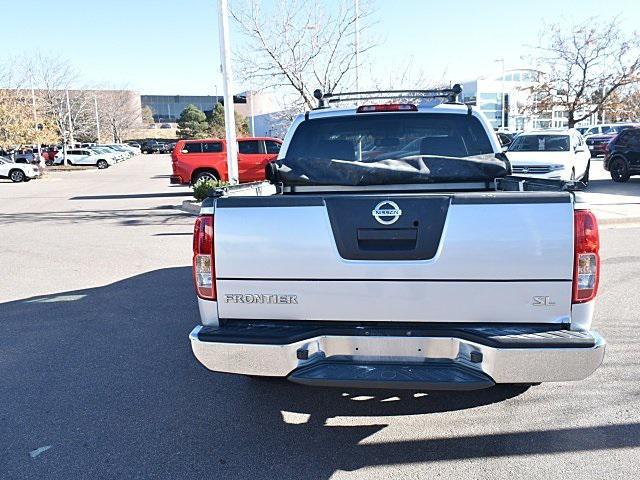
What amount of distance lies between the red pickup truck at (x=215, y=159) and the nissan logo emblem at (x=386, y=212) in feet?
55.0

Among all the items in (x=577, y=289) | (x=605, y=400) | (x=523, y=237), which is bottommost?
(x=605, y=400)

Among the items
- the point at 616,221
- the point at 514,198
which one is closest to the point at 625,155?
the point at 616,221

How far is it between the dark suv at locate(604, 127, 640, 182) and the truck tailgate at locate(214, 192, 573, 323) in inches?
706

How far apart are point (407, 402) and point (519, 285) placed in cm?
144

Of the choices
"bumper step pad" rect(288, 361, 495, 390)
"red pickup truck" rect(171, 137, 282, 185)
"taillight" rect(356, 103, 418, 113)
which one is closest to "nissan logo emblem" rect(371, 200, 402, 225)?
"bumper step pad" rect(288, 361, 495, 390)

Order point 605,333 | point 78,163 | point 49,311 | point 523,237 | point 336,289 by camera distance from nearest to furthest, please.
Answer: point 523,237, point 336,289, point 605,333, point 49,311, point 78,163

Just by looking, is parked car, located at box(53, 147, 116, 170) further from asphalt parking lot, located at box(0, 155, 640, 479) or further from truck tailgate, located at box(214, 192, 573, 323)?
truck tailgate, located at box(214, 192, 573, 323)

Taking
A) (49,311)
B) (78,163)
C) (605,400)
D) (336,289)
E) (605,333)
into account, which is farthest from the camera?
(78,163)

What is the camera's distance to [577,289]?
284cm

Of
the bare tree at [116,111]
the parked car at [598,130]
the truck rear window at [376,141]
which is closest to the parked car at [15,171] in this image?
the truck rear window at [376,141]

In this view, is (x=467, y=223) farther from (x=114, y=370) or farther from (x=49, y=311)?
(x=49, y=311)

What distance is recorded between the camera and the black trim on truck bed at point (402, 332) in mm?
2785

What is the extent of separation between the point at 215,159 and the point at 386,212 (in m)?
17.1

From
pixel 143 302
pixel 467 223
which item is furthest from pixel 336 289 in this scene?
pixel 143 302
